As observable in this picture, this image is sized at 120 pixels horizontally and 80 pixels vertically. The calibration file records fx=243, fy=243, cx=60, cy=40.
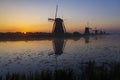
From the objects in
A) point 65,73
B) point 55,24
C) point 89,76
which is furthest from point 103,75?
point 55,24

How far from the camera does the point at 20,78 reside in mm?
12406

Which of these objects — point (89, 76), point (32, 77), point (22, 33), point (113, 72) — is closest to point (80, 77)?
point (89, 76)

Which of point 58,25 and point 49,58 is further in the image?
point 58,25

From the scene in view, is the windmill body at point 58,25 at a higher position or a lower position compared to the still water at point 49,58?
higher

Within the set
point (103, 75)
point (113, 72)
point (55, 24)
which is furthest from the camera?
point (55, 24)

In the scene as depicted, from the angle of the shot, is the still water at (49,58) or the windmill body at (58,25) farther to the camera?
the windmill body at (58,25)

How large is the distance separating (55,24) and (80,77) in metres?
69.1

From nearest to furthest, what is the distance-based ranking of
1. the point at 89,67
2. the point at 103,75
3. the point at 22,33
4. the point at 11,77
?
the point at 11,77, the point at 103,75, the point at 89,67, the point at 22,33

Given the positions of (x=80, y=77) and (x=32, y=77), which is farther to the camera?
(x=80, y=77)

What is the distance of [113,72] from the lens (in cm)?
1388

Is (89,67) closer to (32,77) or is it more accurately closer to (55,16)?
(32,77)

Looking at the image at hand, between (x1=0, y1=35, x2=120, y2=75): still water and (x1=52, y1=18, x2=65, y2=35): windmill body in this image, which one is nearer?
(x1=0, y1=35, x2=120, y2=75): still water

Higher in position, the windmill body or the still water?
the windmill body

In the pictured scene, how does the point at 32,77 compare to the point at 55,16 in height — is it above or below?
below
